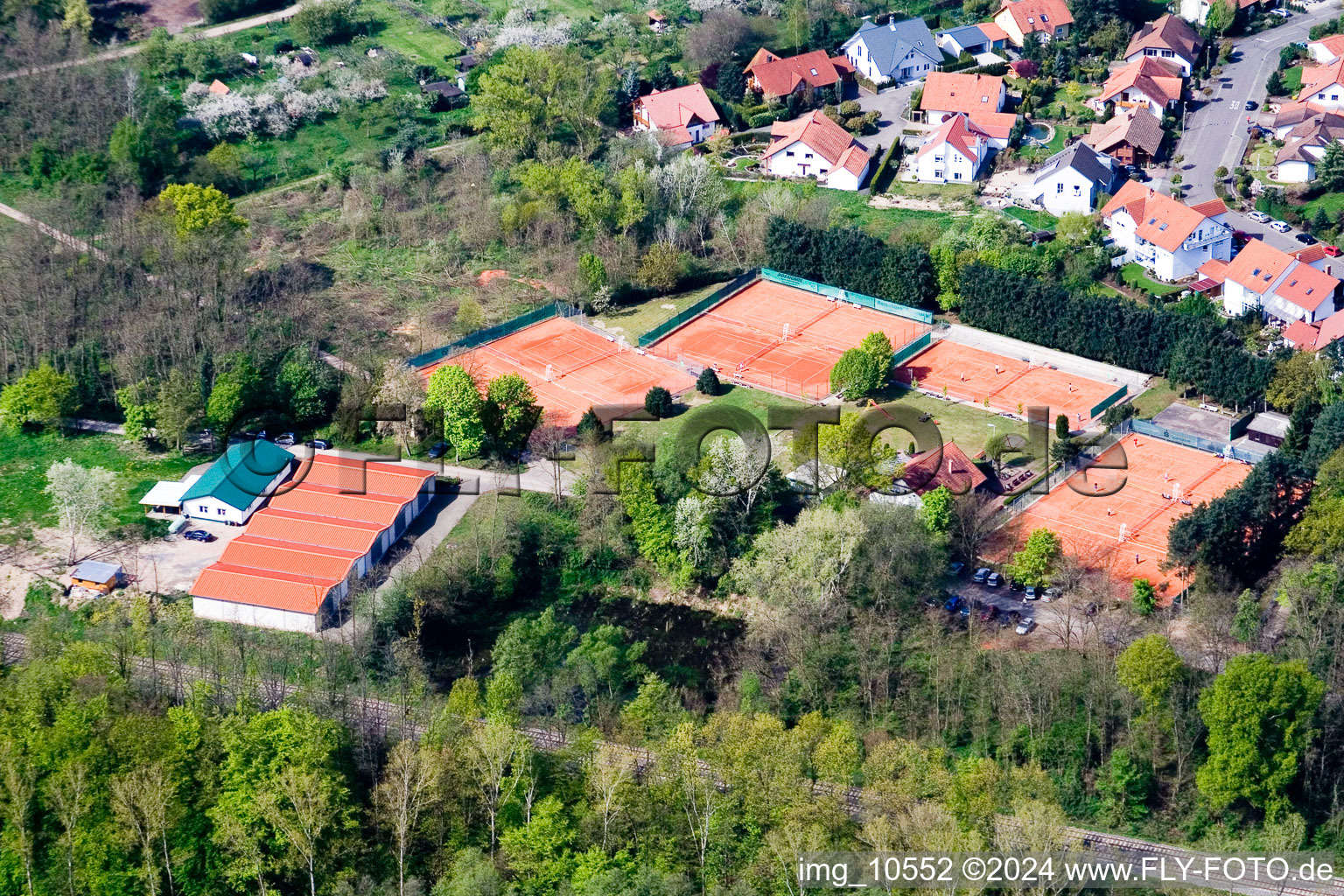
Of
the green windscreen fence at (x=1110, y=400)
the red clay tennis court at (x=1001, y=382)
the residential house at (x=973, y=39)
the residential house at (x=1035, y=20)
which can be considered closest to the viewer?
the green windscreen fence at (x=1110, y=400)

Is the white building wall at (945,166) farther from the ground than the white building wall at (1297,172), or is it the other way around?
the white building wall at (1297,172)

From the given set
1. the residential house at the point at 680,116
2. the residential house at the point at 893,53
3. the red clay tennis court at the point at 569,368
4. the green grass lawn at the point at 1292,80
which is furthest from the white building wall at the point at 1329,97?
the red clay tennis court at the point at 569,368

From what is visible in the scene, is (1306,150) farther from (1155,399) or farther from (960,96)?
(1155,399)

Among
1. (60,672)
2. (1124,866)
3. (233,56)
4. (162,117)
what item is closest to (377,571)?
(60,672)

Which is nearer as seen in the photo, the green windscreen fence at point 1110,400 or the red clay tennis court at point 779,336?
the green windscreen fence at point 1110,400

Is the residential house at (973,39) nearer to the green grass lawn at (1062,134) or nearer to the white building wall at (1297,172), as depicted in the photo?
the green grass lawn at (1062,134)

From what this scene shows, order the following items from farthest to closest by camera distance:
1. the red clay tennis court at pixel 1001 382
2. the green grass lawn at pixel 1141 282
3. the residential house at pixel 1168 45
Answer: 1. the residential house at pixel 1168 45
2. the green grass lawn at pixel 1141 282
3. the red clay tennis court at pixel 1001 382
